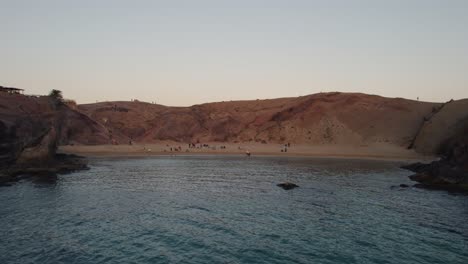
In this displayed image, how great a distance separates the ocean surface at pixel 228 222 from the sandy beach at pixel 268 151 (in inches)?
1607

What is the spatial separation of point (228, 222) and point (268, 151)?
72266 millimetres

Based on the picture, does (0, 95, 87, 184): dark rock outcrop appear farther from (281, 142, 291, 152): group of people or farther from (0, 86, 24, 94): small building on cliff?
(281, 142, 291, 152): group of people

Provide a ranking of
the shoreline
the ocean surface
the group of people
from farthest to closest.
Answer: the group of people, the shoreline, the ocean surface

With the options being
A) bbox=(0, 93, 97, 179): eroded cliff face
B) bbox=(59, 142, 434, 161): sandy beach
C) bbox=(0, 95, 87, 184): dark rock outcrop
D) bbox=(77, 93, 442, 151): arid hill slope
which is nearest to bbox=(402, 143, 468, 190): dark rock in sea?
bbox=(59, 142, 434, 161): sandy beach

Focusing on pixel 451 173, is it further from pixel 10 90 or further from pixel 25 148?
pixel 10 90

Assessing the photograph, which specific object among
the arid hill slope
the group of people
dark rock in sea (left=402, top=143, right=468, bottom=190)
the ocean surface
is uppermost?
the arid hill slope

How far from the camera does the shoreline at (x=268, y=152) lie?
90312 millimetres

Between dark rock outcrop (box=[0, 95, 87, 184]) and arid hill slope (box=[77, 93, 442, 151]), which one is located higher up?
arid hill slope (box=[77, 93, 442, 151])

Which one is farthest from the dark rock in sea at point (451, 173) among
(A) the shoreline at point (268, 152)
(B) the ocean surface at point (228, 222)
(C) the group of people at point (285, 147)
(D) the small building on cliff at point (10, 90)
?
(D) the small building on cliff at point (10, 90)

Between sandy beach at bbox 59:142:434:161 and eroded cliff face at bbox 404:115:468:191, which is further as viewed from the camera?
sandy beach at bbox 59:142:434:161

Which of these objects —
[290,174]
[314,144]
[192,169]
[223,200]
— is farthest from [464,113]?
[223,200]

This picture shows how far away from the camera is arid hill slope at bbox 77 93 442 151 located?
355 ft

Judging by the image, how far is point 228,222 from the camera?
97.5 feet

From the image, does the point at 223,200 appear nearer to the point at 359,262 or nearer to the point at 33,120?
the point at 359,262
